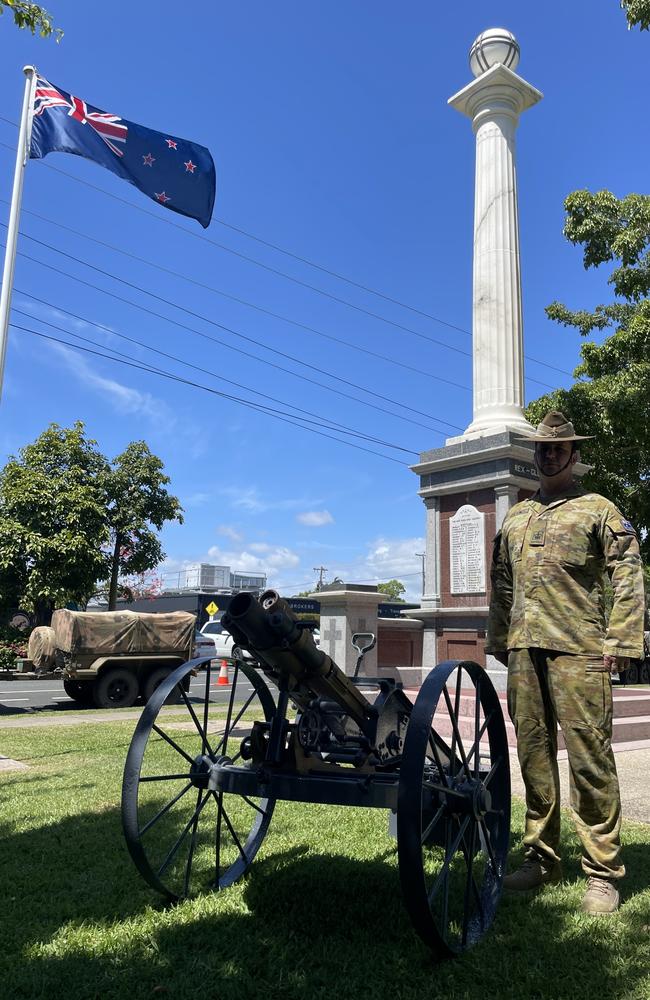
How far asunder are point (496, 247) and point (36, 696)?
555 inches

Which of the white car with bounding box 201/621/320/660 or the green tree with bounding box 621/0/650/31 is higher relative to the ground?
the green tree with bounding box 621/0/650/31

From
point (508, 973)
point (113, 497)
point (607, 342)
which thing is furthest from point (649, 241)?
point (113, 497)

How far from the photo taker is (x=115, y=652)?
14.7m

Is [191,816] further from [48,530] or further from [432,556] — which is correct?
[48,530]

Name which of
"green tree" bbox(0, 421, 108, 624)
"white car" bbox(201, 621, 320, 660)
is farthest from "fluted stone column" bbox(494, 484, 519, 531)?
"white car" bbox(201, 621, 320, 660)

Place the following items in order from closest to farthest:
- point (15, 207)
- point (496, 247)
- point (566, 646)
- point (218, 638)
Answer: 1. point (566, 646)
2. point (15, 207)
3. point (496, 247)
4. point (218, 638)

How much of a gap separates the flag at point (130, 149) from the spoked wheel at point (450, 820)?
398 inches

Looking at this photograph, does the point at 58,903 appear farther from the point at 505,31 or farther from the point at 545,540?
the point at 505,31

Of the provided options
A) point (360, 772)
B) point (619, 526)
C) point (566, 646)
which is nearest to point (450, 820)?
point (360, 772)

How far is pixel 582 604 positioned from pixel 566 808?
2.62 m

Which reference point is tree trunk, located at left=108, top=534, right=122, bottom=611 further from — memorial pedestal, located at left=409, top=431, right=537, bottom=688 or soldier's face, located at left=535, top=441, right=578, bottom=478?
soldier's face, located at left=535, top=441, right=578, bottom=478

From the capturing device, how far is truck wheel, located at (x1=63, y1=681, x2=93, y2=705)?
14828 mm

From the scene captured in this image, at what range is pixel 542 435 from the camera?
13.3 ft

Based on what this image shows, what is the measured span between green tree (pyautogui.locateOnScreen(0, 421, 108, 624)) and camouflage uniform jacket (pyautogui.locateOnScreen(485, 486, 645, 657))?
19.9 meters
